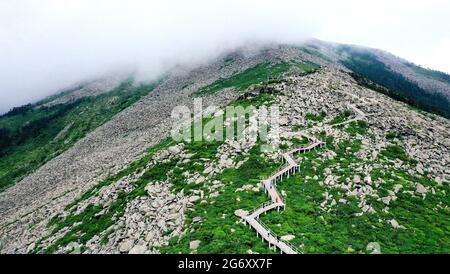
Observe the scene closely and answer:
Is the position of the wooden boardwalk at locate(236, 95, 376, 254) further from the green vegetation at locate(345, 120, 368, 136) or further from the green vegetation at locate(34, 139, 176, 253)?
the green vegetation at locate(34, 139, 176, 253)

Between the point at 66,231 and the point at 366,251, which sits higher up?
the point at 366,251

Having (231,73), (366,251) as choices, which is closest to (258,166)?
(366,251)

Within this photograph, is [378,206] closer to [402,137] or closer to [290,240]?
[290,240]

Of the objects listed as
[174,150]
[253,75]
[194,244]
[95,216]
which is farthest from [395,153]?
[253,75]

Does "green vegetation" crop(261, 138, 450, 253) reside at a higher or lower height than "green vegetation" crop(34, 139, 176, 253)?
higher

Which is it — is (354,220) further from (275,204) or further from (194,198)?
(194,198)

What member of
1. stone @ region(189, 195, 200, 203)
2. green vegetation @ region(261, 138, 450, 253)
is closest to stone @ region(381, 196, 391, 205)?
green vegetation @ region(261, 138, 450, 253)
